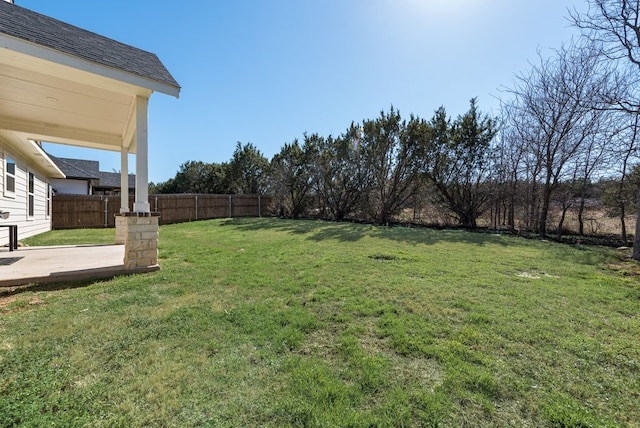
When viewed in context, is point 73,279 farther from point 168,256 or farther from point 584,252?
point 584,252

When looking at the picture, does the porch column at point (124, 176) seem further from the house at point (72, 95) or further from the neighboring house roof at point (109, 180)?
the neighboring house roof at point (109, 180)

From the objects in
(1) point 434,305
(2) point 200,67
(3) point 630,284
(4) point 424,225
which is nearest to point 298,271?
(1) point 434,305

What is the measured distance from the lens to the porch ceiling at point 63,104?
3.96m

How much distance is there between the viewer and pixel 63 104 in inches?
217

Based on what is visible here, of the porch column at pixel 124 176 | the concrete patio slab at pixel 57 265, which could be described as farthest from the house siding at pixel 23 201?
the porch column at pixel 124 176

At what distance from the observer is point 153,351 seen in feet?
7.10

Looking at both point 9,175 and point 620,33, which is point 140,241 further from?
point 620,33

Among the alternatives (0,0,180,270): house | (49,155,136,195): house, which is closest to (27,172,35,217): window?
(0,0,180,270): house

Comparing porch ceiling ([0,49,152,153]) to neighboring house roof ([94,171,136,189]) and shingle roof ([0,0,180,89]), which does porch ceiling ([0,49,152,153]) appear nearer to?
shingle roof ([0,0,180,89])

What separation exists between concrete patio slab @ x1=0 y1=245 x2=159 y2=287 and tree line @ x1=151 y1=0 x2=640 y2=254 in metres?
11.2

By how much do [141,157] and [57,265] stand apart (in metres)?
2.42

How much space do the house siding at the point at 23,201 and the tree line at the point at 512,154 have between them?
36.4ft

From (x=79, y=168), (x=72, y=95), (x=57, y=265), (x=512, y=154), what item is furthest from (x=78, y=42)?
(x=79, y=168)

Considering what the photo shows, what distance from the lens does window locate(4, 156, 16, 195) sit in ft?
22.5
